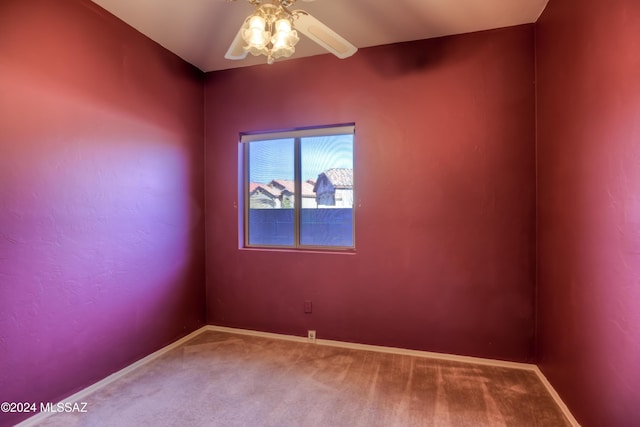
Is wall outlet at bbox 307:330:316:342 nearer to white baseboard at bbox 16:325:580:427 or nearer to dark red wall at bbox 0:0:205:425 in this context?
white baseboard at bbox 16:325:580:427

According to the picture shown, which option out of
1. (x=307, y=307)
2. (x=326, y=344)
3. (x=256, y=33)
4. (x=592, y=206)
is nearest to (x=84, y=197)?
(x=256, y=33)

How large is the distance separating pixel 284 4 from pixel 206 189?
2.07 m

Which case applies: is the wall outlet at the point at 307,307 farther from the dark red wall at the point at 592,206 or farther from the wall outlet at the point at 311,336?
the dark red wall at the point at 592,206

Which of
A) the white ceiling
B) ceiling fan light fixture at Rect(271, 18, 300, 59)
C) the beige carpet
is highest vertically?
the white ceiling

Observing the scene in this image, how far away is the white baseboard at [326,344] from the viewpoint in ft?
6.05

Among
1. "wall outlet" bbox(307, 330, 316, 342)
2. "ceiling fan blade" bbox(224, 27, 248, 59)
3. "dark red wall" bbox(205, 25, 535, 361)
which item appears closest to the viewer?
"ceiling fan blade" bbox(224, 27, 248, 59)

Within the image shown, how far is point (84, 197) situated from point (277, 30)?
1697mm

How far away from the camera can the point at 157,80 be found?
262 centimetres

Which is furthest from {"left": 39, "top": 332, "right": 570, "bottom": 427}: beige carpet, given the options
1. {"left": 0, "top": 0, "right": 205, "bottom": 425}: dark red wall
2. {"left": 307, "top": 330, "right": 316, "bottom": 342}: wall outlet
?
{"left": 0, "top": 0, "right": 205, "bottom": 425}: dark red wall

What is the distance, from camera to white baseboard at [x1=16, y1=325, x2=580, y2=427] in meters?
1.84

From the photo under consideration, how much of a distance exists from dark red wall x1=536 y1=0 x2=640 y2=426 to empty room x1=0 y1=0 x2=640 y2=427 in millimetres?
15

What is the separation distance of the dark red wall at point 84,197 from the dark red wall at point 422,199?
811 millimetres

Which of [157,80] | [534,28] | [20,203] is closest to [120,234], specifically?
[20,203]

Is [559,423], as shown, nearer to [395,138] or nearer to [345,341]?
[345,341]
